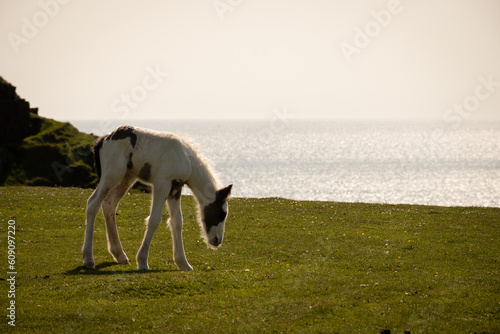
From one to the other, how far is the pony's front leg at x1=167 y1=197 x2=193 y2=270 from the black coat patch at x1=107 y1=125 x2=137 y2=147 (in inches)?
73.2

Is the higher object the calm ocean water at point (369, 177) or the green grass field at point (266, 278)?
the calm ocean water at point (369, 177)

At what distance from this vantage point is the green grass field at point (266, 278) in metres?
9.62

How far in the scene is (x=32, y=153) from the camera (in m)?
40.2

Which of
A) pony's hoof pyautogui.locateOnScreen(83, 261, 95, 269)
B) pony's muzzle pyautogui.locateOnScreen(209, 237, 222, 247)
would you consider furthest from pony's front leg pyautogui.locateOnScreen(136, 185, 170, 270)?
pony's muzzle pyautogui.locateOnScreen(209, 237, 222, 247)

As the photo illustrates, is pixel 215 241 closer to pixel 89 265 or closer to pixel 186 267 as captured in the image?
pixel 186 267

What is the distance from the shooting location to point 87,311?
31.7ft

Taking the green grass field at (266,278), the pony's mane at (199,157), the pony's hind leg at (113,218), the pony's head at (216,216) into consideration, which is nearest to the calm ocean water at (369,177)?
the green grass field at (266,278)

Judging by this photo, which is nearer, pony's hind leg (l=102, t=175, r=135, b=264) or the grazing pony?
the grazing pony

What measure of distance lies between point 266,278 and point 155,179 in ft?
12.5

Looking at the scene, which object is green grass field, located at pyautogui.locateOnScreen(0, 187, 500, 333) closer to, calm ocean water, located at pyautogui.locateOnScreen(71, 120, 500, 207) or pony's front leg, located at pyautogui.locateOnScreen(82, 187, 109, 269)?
pony's front leg, located at pyautogui.locateOnScreen(82, 187, 109, 269)

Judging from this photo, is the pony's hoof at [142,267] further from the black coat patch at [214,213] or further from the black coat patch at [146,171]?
the black coat patch at [146,171]

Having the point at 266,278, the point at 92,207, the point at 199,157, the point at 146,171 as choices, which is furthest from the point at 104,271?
the point at 266,278

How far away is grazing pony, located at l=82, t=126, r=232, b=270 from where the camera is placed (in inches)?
506

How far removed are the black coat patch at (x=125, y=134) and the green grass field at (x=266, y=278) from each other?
3400 mm
